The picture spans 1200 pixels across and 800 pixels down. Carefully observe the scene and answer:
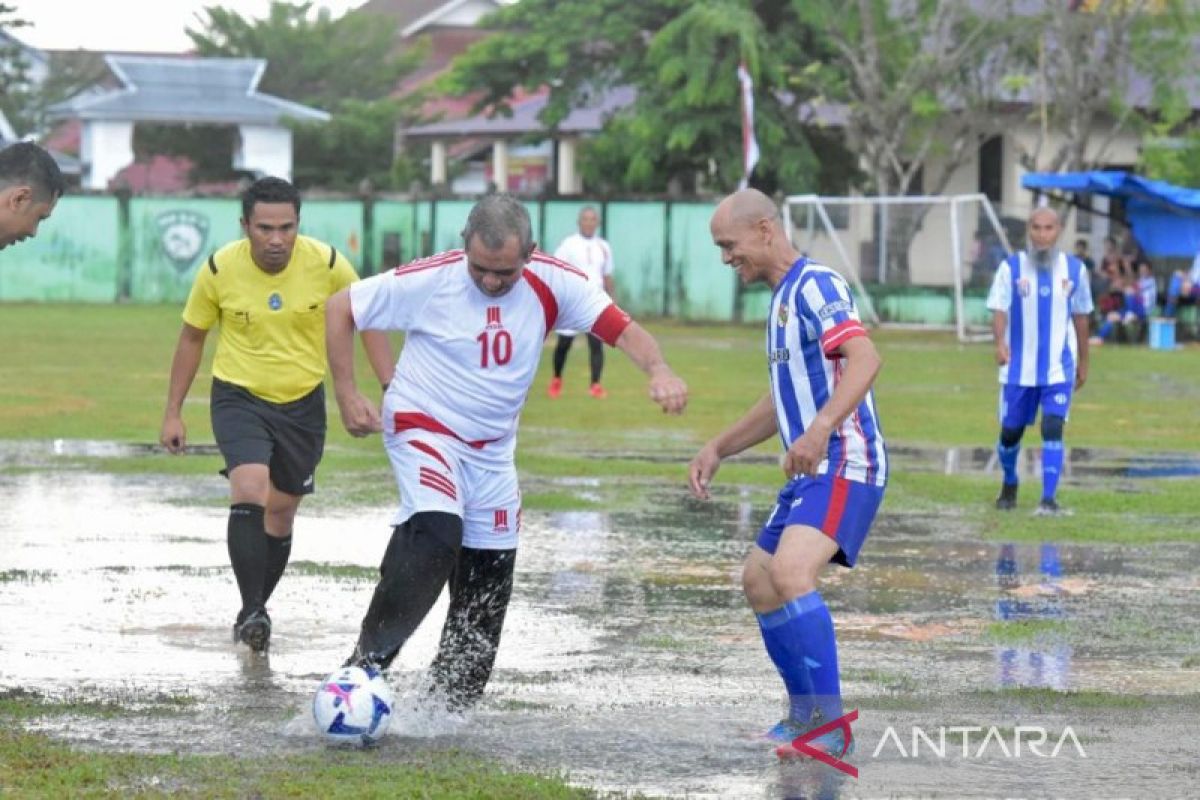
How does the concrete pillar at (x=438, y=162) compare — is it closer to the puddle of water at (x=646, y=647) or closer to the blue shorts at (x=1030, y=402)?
the blue shorts at (x=1030, y=402)

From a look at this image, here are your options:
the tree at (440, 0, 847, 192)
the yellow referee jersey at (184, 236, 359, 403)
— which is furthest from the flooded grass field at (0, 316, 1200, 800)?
the tree at (440, 0, 847, 192)

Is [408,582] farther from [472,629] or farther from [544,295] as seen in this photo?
[544,295]

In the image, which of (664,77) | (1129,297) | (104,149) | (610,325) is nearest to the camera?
(610,325)

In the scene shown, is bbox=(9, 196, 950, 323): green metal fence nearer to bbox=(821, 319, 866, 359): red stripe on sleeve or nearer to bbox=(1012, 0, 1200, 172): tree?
bbox=(1012, 0, 1200, 172): tree

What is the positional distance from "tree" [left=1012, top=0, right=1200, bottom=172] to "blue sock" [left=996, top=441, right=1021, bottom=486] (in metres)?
23.8

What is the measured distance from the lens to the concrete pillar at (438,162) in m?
66.9

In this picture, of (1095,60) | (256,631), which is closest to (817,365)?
(256,631)

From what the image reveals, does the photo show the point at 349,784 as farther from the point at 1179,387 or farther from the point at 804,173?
the point at 804,173

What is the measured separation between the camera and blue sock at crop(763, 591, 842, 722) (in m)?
7.05

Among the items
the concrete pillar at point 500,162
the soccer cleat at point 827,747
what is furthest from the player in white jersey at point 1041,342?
the concrete pillar at point 500,162

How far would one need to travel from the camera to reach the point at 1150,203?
119 ft

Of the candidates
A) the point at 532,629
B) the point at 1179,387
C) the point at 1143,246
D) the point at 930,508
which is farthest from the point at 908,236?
the point at 532,629

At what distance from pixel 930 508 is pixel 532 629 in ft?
17.6

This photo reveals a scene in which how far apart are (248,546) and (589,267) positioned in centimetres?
1439
